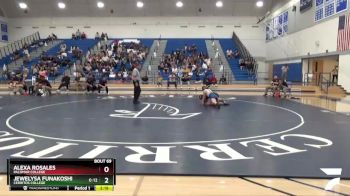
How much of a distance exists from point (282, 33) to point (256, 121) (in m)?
23.1

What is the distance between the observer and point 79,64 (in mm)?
27234

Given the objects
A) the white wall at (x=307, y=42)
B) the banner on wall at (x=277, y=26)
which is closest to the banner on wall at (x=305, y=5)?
the white wall at (x=307, y=42)

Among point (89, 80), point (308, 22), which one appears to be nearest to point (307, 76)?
point (308, 22)

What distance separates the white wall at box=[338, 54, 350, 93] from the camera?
19.8 metres

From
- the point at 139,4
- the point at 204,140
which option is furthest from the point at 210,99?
the point at 139,4

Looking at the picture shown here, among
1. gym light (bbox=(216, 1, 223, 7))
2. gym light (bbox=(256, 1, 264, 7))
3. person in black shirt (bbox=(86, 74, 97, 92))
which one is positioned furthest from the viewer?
gym light (bbox=(216, 1, 223, 7))

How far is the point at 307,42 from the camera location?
25.0 metres

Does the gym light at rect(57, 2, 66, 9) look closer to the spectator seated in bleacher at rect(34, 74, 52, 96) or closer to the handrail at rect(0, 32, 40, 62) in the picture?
the handrail at rect(0, 32, 40, 62)

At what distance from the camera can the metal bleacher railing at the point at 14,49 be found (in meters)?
30.7

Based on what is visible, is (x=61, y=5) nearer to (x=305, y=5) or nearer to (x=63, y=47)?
(x=63, y=47)

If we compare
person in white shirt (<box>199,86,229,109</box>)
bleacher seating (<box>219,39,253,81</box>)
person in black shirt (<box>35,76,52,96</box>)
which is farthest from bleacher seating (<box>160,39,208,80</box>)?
person in white shirt (<box>199,86,229,109</box>)

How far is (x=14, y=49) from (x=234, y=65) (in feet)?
71.9

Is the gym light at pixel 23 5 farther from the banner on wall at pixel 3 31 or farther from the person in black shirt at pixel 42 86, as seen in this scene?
the person in black shirt at pixel 42 86
